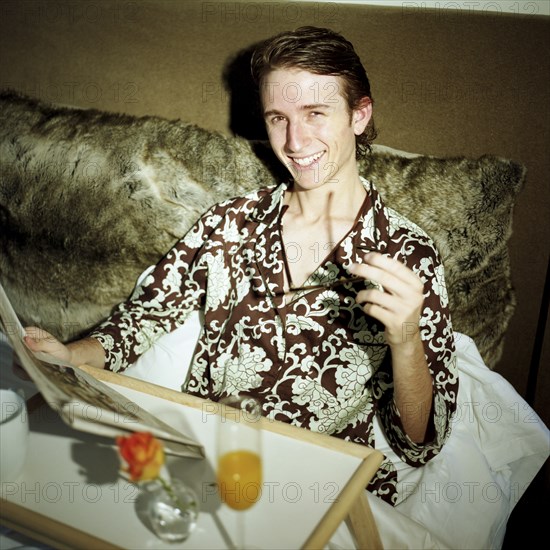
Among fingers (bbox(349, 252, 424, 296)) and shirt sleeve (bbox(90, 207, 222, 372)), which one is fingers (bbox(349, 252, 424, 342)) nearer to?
fingers (bbox(349, 252, 424, 296))

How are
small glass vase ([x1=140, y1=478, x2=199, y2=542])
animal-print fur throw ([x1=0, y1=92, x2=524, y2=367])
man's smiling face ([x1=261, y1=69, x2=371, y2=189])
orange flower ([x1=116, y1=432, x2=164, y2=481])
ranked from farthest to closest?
animal-print fur throw ([x1=0, y1=92, x2=524, y2=367]), man's smiling face ([x1=261, y1=69, x2=371, y2=189]), small glass vase ([x1=140, y1=478, x2=199, y2=542]), orange flower ([x1=116, y1=432, x2=164, y2=481])

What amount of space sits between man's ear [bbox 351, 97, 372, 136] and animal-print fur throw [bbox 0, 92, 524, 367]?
162 millimetres

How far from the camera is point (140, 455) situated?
2.41 ft

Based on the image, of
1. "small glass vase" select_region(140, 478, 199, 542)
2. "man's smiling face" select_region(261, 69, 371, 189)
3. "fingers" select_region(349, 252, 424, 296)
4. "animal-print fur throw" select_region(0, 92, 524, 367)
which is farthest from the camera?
"animal-print fur throw" select_region(0, 92, 524, 367)

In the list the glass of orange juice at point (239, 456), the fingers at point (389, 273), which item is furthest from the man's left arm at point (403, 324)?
the glass of orange juice at point (239, 456)

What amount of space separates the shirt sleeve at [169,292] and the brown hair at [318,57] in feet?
1.53

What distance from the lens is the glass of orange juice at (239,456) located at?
79 centimetres

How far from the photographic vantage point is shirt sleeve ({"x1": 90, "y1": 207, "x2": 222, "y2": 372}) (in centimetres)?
149

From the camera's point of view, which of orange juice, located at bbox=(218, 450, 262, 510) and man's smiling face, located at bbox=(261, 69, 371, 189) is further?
man's smiling face, located at bbox=(261, 69, 371, 189)

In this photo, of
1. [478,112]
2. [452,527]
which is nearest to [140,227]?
[478,112]

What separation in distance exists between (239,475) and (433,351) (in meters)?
0.60

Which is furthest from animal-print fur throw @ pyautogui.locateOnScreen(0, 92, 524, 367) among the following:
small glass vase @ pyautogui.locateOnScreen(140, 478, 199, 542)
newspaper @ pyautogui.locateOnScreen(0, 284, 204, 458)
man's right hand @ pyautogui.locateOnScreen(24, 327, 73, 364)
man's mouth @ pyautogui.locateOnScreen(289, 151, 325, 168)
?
small glass vase @ pyautogui.locateOnScreen(140, 478, 199, 542)

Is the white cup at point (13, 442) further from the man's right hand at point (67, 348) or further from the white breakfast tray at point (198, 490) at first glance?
the man's right hand at point (67, 348)

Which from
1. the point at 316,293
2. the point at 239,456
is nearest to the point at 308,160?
the point at 316,293
